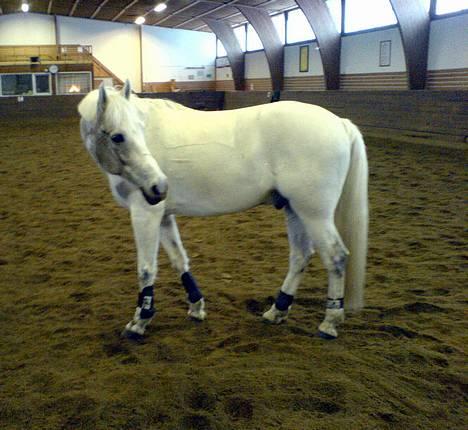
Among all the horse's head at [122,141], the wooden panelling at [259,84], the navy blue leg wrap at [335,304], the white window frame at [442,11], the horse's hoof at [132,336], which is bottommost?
the horse's hoof at [132,336]

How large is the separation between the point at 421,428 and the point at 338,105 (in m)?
13.5

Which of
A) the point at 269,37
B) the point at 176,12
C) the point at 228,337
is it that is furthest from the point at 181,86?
the point at 228,337

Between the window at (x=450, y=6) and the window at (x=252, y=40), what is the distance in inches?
501

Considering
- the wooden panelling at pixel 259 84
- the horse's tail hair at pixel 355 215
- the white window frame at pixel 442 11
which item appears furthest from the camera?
the wooden panelling at pixel 259 84

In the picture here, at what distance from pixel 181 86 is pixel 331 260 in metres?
28.6

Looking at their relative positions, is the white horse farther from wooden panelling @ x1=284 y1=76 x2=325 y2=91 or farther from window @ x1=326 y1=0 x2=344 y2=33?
wooden panelling @ x1=284 y1=76 x2=325 y2=91

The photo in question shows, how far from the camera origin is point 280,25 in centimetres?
2273

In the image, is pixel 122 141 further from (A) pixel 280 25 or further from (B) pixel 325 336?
(A) pixel 280 25

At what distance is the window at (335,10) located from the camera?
712 inches

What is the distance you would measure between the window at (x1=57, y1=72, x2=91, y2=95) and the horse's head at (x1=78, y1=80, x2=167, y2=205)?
83.0ft

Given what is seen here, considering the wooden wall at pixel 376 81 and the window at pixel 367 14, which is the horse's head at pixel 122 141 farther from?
the window at pixel 367 14

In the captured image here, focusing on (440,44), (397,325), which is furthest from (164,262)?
(440,44)

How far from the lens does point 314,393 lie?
7.13 feet

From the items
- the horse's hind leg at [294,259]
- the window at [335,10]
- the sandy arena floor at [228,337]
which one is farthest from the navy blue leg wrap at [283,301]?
the window at [335,10]
